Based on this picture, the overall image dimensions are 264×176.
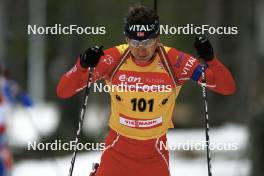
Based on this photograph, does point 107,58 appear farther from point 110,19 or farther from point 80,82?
point 110,19

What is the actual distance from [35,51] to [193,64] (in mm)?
8908

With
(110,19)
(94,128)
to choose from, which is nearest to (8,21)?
(94,128)

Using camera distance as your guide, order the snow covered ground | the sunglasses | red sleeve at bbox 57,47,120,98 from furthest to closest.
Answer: the snow covered ground, red sleeve at bbox 57,47,120,98, the sunglasses

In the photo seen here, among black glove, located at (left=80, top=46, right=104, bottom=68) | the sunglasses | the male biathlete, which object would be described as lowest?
the male biathlete

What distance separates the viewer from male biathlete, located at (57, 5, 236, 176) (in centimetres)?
520

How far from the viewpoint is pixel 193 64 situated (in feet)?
17.2

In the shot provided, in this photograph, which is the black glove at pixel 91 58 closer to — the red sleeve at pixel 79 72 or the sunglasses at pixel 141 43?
the red sleeve at pixel 79 72

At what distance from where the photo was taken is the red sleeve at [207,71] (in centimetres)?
518

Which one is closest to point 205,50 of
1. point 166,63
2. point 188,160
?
point 166,63

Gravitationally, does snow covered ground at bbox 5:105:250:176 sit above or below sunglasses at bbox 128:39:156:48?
below

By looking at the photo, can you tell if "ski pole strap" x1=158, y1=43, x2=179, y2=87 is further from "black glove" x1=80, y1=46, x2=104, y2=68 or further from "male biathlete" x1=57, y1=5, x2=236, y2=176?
"black glove" x1=80, y1=46, x2=104, y2=68

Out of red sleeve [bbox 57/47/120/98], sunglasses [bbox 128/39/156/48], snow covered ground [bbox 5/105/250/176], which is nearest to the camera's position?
sunglasses [bbox 128/39/156/48]

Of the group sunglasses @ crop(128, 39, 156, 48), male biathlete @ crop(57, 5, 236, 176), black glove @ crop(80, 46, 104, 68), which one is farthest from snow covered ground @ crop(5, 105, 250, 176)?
sunglasses @ crop(128, 39, 156, 48)

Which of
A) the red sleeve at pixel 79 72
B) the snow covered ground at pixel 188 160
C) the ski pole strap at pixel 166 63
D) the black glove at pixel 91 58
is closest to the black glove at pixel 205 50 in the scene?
the ski pole strap at pixel 166 63
